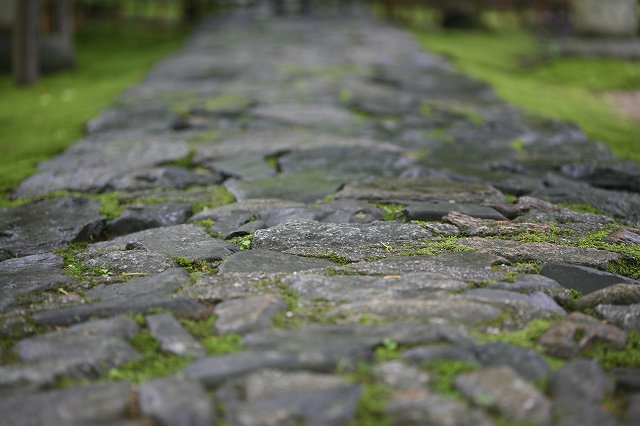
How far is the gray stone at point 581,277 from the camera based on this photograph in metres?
2.41

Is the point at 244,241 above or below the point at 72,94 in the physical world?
above

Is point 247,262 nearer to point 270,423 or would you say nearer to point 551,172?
point 270,423

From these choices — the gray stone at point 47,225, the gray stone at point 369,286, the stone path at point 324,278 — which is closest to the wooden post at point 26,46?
the stone path at point 324,278

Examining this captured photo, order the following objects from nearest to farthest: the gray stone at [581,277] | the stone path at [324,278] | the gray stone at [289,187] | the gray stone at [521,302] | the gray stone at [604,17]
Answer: the stone path at [324,278], the gray stone at [521,302], the gray stone at [581,277], the gray stone at [289,187], the gray stone at [604,17]

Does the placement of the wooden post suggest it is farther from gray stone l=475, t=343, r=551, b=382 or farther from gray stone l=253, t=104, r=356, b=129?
gray stone l=475, t=343, r=551, b=382

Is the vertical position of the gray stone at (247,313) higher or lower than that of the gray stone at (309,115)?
higher

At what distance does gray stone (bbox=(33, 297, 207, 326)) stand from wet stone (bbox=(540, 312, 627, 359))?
100cm

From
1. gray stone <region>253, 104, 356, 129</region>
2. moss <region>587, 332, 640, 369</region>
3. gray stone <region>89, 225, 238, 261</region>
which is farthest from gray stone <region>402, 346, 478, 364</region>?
gray stone <region>253, 104, 356, 129</region>

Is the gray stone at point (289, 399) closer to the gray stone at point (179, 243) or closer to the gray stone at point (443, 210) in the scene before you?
the gray stone at point (179, 243)

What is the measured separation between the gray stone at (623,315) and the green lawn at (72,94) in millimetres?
3130

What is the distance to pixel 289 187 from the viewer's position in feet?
12.5

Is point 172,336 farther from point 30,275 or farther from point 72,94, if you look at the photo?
point 72,94

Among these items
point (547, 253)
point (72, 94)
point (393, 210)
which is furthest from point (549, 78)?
point (547, 253)

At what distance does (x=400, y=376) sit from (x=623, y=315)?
0.79 meters
